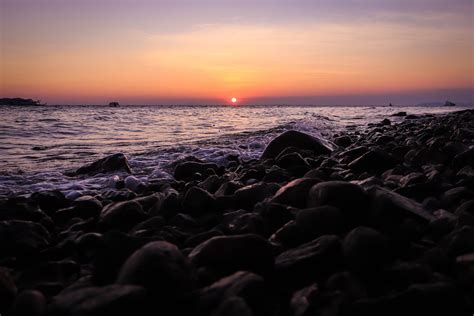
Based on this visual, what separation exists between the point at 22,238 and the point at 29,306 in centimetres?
128

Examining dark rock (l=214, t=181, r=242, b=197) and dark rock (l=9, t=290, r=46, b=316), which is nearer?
dark rock (l=9, t=290, r=46, b=316)

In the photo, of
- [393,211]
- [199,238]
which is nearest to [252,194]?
[199,238]

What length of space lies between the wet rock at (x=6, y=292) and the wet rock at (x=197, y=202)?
1.48m

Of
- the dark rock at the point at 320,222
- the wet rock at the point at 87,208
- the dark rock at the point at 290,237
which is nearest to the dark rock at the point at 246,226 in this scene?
the dark rock at the point at 290,237

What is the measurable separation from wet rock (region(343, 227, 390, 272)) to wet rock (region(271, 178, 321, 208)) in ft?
3.12

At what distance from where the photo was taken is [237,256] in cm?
181

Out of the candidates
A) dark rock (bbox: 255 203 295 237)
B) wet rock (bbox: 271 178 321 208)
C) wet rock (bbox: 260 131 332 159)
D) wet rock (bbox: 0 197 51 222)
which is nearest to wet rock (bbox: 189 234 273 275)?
dark rock (bbox: 255 203 295 237)

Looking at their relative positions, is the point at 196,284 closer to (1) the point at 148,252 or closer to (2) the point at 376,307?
(1) the point at 148,252

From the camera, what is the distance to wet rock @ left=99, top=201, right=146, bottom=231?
115 inches

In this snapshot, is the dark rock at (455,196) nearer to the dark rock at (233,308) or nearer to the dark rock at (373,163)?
the dark rock at (373,163)

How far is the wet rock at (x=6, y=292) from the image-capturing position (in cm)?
185

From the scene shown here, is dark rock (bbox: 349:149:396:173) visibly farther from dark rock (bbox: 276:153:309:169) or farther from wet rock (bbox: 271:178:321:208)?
wet rock (bbox: 271:178:321:208)

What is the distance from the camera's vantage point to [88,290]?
1585 mm

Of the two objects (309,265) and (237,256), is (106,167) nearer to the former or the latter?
(237,256)
